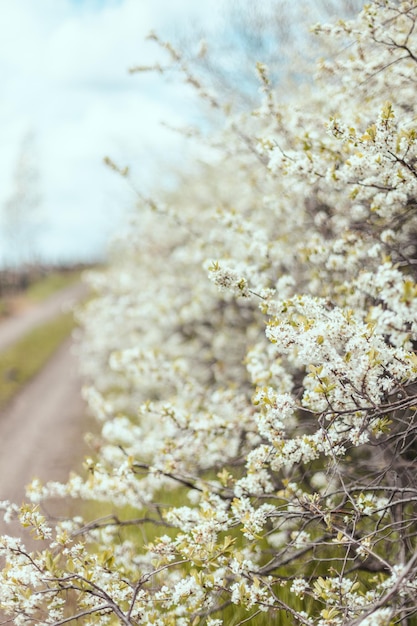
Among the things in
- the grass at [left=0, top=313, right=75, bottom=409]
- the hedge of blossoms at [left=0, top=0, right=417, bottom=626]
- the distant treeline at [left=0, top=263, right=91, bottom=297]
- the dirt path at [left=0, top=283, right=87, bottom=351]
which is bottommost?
the hedge of blossoms at [left=0, top=0, right=417, bottom=626]

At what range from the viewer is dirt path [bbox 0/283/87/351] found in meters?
18.9

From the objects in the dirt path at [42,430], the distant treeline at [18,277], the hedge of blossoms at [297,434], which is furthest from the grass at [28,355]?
the distant treeline at [18,277]

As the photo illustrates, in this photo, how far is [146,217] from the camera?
1045 cm

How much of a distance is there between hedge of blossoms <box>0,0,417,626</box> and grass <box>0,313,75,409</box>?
779 cm

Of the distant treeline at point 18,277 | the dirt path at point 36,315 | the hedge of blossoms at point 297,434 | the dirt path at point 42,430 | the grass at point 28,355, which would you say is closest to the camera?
the hedge of blossoms at point 297,434

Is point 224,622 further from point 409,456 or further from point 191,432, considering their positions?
point 409,456

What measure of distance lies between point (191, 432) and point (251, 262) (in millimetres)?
2137

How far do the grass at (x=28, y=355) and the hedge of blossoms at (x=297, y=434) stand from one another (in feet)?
25.6

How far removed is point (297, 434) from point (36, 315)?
884 inches

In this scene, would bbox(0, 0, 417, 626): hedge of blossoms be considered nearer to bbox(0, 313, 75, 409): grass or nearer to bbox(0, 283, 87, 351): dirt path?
bbox(0, 313, 75, 409): grass

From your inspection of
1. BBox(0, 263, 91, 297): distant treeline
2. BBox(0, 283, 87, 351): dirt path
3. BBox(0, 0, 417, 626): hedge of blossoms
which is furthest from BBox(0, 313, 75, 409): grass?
BBox(0, 263, 91, 297): distant treeline

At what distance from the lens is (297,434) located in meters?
3.87

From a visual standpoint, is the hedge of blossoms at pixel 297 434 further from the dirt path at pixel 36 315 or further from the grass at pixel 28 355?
the dirt path at pixel 36 315

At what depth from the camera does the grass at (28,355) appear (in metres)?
12.5
